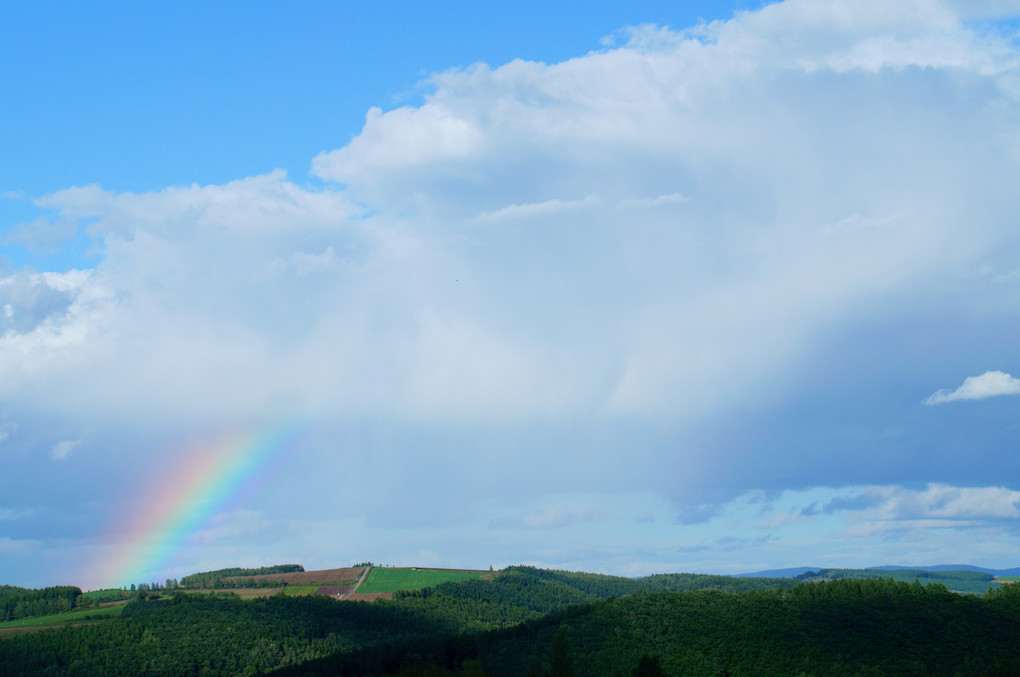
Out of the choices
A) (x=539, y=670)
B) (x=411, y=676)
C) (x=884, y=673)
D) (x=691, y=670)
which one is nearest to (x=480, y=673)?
(x=411, y=676)

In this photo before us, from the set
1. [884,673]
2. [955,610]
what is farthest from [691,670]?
[955,610]

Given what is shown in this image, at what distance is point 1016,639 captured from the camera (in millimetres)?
181500

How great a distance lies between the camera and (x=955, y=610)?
197625 millimetres

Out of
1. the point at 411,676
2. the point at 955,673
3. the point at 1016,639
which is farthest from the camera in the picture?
the point at 1016,639

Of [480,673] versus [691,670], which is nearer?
[480,673]

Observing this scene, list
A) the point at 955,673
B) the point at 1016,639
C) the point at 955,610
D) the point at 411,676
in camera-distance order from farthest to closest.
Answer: the point at 955,610 → the point at 1016,639 → the point at 955,673 → the point at 411,676

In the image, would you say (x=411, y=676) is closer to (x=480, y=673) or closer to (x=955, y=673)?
(x=480, y=673)

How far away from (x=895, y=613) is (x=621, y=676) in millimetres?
72158

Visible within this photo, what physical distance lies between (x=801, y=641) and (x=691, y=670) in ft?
87.9

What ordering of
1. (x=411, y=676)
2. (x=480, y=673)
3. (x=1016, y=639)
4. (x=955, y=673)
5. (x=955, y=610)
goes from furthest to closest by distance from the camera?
1. (x=955, y=610)
2. (x=1016, y=639)
3. (x=955, y=673)
4. (x=411, y=676)
5. (x=480, y=673)

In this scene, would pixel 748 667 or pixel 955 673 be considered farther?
pixel 748 667

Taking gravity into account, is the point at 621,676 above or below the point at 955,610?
below

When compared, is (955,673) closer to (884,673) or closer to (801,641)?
(884,673)

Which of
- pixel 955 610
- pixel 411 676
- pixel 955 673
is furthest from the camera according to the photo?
pixel 955 610
